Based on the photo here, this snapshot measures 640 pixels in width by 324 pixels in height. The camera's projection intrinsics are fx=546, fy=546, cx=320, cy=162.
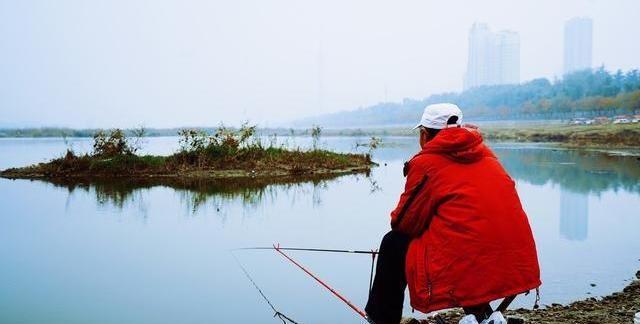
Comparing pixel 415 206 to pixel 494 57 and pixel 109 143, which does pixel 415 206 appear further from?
pixel 494 57

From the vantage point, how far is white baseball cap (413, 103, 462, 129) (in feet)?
7.41

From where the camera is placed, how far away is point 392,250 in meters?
2.26

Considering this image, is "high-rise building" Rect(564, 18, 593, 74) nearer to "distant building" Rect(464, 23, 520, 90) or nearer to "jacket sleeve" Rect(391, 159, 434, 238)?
"distant building" Rect(464, 23, 520, 90)

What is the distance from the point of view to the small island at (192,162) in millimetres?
13281

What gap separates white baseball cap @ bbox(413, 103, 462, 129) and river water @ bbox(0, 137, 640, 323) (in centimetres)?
184

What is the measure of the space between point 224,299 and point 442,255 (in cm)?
239

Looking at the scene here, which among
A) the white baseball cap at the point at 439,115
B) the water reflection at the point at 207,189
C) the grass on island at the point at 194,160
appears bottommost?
the water reflection at the point at 207,189

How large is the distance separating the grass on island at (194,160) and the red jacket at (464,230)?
1136 cm

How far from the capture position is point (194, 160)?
14234 millimetres

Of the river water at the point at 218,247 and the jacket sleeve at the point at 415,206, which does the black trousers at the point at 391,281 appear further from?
the river water at the point at 218,247

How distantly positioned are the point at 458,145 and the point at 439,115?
245mm

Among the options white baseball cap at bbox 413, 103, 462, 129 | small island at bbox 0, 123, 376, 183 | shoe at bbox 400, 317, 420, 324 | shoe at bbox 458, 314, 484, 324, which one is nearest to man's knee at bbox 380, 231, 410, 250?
shoe at bbox 458, 314, 484, 324

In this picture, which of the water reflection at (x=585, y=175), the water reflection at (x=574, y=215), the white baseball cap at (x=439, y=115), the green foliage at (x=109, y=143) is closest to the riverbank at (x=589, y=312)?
the white baseball cap at (x=439, y=115)

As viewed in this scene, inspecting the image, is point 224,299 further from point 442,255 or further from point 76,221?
point 76,221
